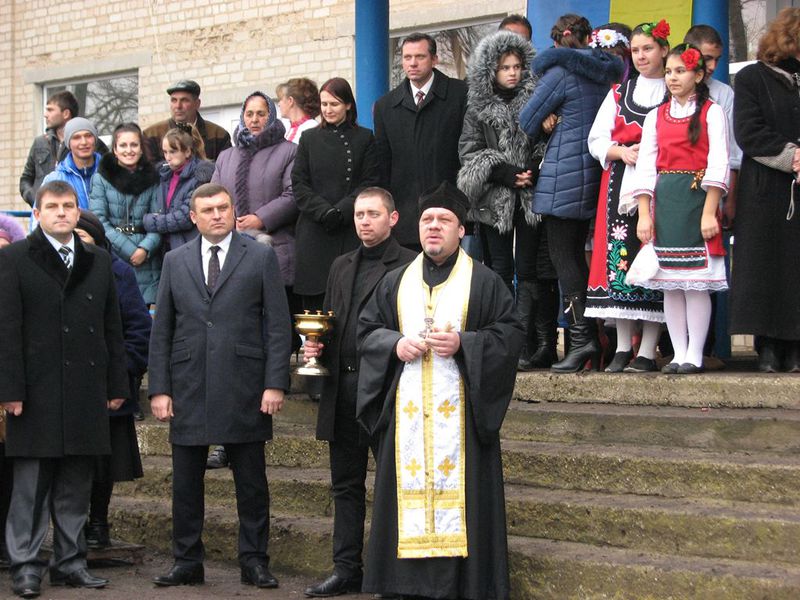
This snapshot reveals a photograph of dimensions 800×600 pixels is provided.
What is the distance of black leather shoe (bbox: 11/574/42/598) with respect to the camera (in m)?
6.50

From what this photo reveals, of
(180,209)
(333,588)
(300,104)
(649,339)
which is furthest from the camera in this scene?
(300,104)

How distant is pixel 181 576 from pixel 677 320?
2874 mm

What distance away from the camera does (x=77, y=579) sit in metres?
6.76

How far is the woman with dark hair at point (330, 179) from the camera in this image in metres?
8.25

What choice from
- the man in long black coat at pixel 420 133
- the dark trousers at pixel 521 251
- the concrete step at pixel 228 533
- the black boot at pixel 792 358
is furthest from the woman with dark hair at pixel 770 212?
the concrete step at pixel 228 533

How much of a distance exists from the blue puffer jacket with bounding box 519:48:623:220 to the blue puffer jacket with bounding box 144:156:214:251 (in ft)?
7.46

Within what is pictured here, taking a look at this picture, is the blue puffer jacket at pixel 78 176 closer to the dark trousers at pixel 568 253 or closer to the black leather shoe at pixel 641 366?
the dark trousers at pixel 568 253

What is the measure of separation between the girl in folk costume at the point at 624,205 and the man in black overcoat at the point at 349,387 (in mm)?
1467

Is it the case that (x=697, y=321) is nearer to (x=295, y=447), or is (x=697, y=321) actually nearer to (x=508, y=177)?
(x=508, y=177)

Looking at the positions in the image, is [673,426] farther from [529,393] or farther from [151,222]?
[151,222]

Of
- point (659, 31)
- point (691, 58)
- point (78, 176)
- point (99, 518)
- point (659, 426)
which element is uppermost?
point (659, 31)

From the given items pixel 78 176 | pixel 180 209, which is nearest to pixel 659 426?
pixel 180 209

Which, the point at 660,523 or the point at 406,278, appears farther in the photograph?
the point at 406,278

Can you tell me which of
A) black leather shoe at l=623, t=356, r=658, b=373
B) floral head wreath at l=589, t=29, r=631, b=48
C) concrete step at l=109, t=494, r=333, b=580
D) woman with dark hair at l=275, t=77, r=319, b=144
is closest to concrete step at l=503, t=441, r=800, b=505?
black leather shoe at l=623, t=356, r=658, b=373
